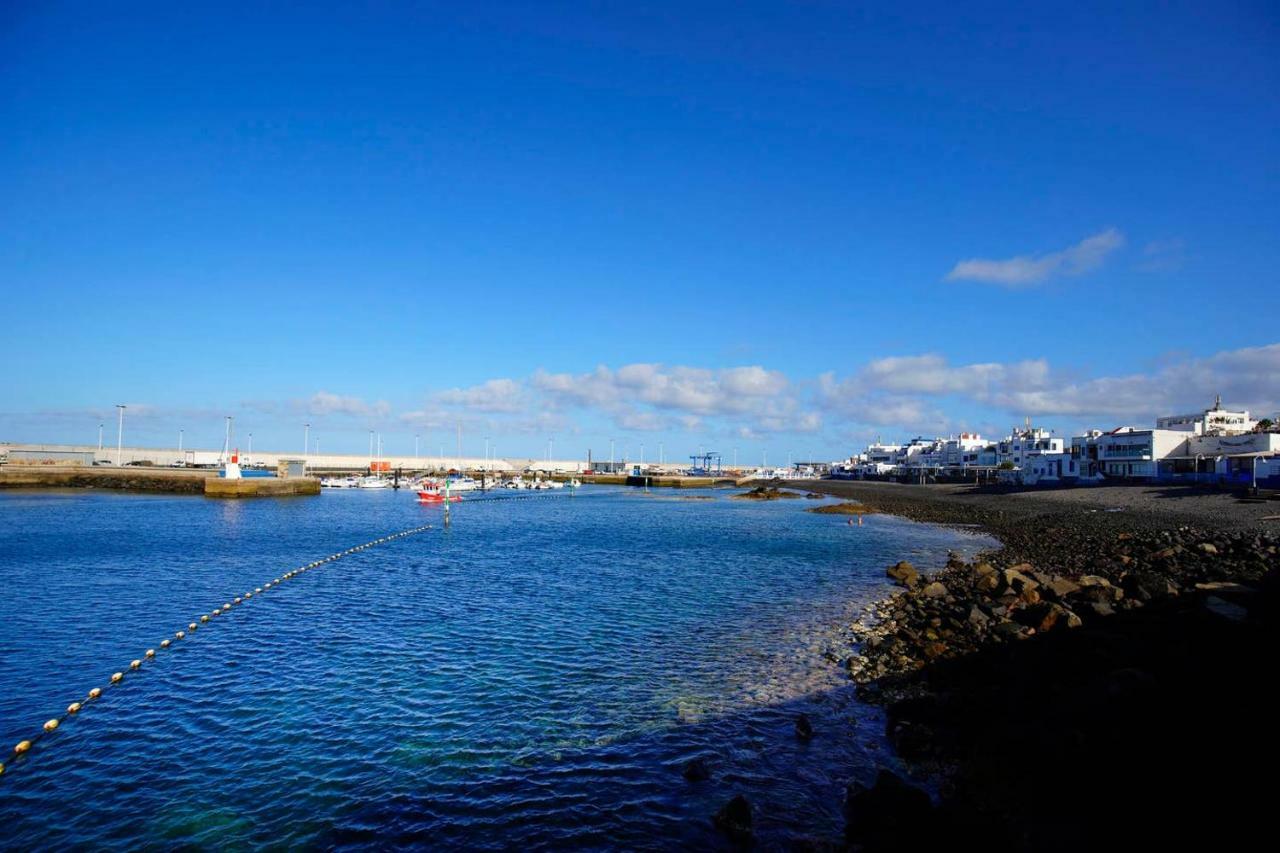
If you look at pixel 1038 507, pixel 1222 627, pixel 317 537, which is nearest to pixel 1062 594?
pixel 1222 627

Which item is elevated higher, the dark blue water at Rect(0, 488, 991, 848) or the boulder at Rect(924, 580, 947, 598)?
the boulder at Rect(924, 580, 947, 598)

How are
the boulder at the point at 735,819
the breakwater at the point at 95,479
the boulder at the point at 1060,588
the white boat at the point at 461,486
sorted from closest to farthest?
1. the boulder at the point at 735,819
2. the boulder at the point at 1060,588
3. the breakwater at the point at 95,479
4. the white boat at the point at 461,486

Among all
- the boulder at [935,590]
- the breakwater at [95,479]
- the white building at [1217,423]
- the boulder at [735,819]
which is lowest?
the boulder at [735,819]

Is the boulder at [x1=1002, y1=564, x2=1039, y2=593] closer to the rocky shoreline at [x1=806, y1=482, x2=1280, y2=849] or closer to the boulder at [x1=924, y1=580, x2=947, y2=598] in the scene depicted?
the rocky shoreline at [x1=806, y1=482, x2=1280, y2=849]

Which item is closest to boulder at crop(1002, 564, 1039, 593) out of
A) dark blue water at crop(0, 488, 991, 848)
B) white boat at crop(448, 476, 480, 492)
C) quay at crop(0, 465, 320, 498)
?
dark blue water at crop(0, 488, 991, 848)

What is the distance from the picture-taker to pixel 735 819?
10.6 metres

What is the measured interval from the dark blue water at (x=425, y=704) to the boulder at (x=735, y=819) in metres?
0.25

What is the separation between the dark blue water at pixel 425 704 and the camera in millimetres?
11000

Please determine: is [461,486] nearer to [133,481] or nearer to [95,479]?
[133,481]

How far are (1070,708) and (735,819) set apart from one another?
6.17 meters

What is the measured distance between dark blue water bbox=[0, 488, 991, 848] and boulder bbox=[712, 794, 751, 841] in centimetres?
25

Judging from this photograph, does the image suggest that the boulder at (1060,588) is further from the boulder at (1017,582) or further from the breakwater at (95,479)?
the breakwater at (95,479)

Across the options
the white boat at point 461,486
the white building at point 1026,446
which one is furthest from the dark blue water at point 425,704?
the white building at point 1026,446

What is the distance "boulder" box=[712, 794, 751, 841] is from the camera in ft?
34.1
